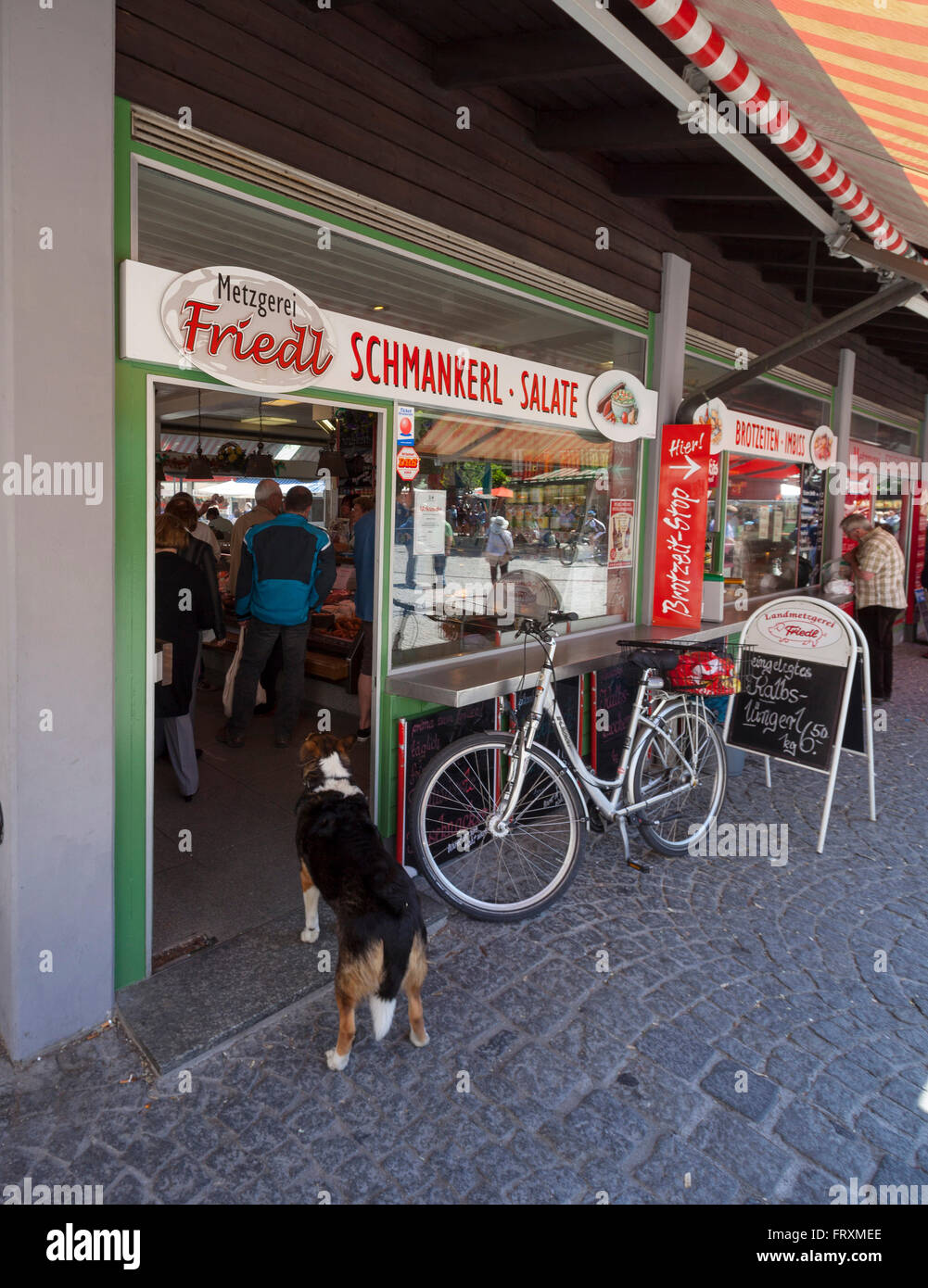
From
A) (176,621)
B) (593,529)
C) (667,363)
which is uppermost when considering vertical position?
(667,363)

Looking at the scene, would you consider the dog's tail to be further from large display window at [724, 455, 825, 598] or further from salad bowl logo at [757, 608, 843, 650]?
large display window at [724, 455, 825, 598]

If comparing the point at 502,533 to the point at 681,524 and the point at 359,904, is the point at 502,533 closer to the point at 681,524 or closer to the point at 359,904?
the point at 681,524

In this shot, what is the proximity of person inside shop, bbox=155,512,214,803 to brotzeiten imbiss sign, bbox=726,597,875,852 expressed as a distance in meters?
3.33

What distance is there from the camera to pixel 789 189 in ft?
14.0

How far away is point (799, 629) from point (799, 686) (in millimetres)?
355

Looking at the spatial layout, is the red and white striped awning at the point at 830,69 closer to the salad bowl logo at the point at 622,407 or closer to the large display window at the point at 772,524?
the salad bowl logo at the point at 622,407

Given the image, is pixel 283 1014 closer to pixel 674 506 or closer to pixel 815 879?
pixel 815 879

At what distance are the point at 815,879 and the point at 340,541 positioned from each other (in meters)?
5.79

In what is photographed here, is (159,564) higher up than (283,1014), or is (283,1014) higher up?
(159,564)

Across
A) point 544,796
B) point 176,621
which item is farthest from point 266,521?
point 544,796

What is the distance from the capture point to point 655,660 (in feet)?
14.0

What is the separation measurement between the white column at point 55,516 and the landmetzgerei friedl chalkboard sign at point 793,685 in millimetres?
→ 3829

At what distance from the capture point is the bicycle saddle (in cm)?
428

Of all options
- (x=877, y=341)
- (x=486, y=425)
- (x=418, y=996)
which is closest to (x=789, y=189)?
(x=486, y=425)
